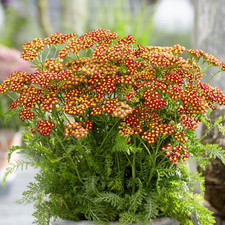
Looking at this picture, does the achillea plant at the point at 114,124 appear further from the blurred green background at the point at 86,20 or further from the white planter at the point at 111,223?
the blurred green background at the point at 86,20

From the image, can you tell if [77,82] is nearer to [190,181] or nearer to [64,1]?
[190,181]

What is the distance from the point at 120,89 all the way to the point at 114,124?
117mm

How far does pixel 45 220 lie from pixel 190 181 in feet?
1.74

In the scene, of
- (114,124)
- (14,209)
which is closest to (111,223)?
(114,124)

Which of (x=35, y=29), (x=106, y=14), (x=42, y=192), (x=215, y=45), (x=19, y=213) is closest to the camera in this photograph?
(x=42, y=192)

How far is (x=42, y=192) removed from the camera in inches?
56.1

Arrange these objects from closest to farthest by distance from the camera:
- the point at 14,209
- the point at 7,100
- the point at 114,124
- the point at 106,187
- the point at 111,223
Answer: the point at 114,124 < the point at 111,223 < the point at 106,187 < the point at 14,209 < the point at 7,100

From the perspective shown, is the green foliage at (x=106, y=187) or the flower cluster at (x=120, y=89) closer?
the flower cluster at (x=120, y=89)

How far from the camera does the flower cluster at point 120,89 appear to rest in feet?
4.17

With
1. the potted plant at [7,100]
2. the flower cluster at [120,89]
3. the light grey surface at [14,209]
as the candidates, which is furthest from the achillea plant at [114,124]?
the potted plant at [7,100]

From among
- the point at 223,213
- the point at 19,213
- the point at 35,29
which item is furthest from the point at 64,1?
the point at 223,213

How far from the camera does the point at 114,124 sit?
1341 mm

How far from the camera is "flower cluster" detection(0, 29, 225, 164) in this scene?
1.27 meters

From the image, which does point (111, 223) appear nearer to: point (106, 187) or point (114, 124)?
point (106, 187)
